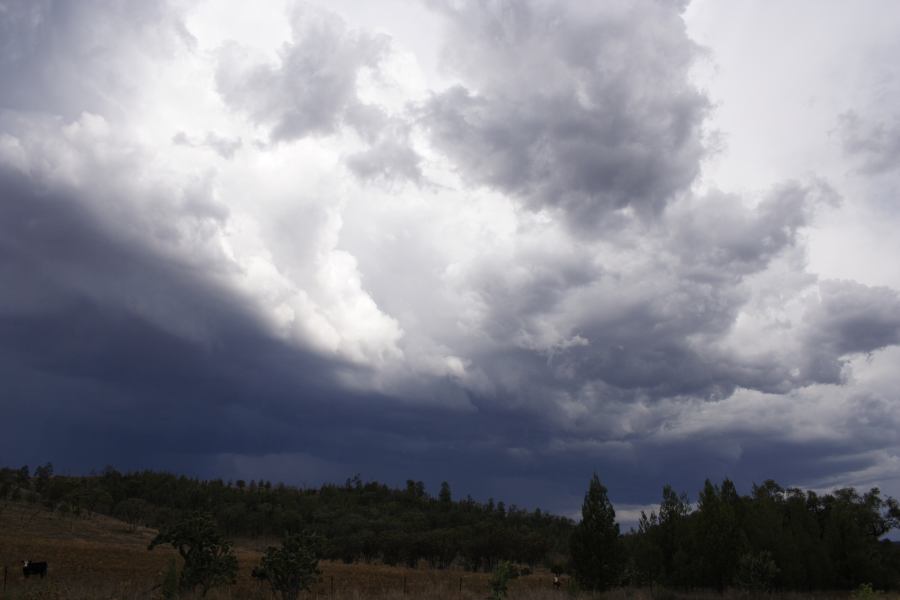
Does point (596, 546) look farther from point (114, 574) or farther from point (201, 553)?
point (114, 574)

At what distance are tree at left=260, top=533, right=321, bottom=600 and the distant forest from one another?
791 mm

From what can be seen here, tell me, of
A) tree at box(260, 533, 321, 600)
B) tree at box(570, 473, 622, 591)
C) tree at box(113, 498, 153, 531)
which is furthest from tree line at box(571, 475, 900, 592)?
tree at box(113, 498, 153, 531)

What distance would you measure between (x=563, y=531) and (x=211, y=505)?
69.9 m

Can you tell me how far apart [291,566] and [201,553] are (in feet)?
12.3

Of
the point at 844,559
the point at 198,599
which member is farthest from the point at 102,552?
the point at 844,559

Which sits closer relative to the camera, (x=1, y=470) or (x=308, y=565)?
(x=308, y=565)

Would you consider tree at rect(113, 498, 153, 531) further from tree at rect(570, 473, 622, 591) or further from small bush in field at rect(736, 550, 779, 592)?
small bush in field at rect(736, 550, 779, 592)

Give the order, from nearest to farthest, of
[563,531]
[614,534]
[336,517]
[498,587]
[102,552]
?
[498,587]
[614,534]
[102,552]
[336,517]
[563,531]

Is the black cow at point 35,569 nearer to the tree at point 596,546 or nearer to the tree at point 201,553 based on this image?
the tree at point 201,553

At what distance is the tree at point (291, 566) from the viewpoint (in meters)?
29.4

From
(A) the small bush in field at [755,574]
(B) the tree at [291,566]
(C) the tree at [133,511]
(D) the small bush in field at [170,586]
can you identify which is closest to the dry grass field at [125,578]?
(A) the small bush in field at [755,574]

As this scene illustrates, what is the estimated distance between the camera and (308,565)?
29.7m

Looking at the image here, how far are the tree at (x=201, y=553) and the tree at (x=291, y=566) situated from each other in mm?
1864

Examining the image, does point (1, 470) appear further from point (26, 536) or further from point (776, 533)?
point (776, 533)
